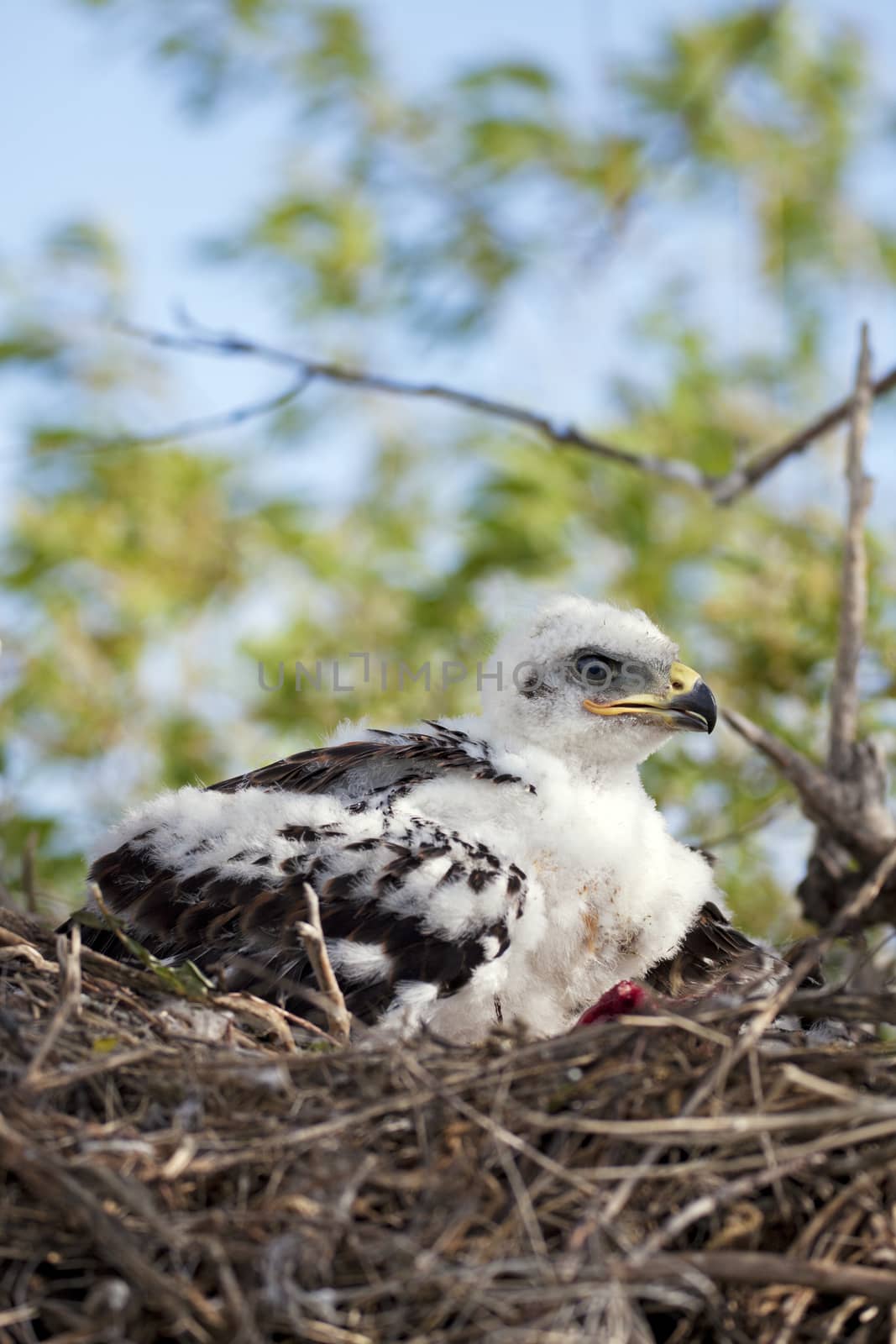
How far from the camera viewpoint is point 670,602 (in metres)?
6.14

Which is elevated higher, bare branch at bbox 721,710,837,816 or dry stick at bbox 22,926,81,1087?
dry stick at bbox 22,926,81,1087

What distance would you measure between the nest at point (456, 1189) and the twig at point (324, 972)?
217 millimetres

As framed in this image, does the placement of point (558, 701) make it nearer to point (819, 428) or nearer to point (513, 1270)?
point (819, 428)

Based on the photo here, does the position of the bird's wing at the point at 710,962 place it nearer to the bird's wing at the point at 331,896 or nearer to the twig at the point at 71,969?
the bird's wing at the point at 331,896

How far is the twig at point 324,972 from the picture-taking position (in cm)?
287

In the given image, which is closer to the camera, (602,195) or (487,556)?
(487,556)

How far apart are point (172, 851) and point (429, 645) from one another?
296cm

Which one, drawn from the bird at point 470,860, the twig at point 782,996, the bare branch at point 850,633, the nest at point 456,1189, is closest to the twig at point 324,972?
the bird at point 470,860

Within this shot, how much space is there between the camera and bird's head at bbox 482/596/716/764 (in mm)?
3904

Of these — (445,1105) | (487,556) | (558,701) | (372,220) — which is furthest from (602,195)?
(445,1105)

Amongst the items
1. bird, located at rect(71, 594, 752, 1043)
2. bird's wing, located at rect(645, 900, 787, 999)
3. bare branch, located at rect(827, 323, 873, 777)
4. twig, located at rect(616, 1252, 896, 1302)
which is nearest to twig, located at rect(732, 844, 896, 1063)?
twig, located at rect(616, 1252, 896, 1302)

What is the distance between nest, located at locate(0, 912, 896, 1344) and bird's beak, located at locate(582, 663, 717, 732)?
1.28m

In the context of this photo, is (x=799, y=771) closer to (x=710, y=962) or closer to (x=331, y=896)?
(x=710, y=962)

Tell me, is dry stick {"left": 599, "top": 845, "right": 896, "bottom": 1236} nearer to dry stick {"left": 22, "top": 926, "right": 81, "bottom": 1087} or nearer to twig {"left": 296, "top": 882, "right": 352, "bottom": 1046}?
twig {"left": 296, "top": 882, "right": 352, "bottom": 1046}
